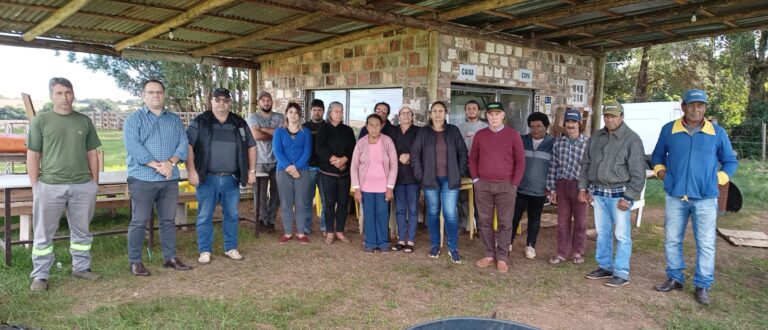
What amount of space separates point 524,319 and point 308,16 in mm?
4016

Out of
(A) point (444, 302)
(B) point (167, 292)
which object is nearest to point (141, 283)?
(B) point (167, 292)

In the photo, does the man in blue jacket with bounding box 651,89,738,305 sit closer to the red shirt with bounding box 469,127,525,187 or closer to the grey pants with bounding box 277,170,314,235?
the red shirt with bounding box 469,127,525,187

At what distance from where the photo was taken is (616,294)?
4.08 m

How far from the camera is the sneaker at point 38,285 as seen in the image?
3850 mm

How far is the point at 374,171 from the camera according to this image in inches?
199

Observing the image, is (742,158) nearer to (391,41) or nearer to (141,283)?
(391,41)

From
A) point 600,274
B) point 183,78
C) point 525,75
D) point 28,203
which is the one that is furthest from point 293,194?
point 183,78

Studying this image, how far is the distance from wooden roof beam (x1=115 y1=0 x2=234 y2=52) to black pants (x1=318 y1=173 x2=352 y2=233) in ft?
6.70

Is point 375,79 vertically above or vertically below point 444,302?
above

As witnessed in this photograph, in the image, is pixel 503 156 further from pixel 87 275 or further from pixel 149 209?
→ pixel 87 275

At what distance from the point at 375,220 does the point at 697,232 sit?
2.84 metres

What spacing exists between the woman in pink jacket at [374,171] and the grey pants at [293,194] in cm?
61

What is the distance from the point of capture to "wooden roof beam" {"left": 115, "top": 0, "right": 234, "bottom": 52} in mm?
5090

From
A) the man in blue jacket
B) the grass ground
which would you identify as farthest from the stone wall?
the man in blue jacket
